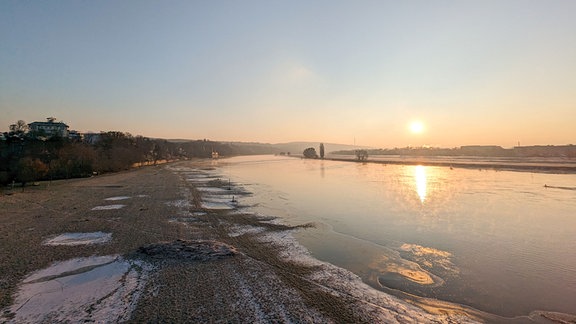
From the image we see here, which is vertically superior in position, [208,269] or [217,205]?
[208,269]

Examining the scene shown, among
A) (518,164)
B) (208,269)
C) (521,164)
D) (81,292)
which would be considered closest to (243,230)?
(208,269)

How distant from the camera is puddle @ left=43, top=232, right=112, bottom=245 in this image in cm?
1208

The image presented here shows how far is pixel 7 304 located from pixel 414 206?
2092 centimetres

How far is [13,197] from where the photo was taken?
24.4 m

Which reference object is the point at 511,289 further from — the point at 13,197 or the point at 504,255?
the point at 13,197

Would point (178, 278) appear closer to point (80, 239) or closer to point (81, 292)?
point (81, 292)

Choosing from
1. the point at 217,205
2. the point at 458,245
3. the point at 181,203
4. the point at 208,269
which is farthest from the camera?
the point at 181,203

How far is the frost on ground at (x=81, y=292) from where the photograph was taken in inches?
255

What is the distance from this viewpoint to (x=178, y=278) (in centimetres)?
839

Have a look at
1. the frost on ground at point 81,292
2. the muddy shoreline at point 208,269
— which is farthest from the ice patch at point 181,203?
the frost on ground at point 81,292

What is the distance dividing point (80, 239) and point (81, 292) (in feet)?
20.0

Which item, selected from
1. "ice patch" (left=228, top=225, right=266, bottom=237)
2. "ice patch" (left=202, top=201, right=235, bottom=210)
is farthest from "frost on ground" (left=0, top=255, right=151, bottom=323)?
"ice patch" (left=202, top=201, right=235, bottom=210)

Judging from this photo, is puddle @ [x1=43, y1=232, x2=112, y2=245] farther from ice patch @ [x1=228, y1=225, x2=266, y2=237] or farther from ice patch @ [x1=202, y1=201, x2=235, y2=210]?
ice patch @ [x1=202, y1=201, x2=235, y2=210]

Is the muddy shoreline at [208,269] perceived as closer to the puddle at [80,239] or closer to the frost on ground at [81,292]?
the frost on ground at [81,292]
